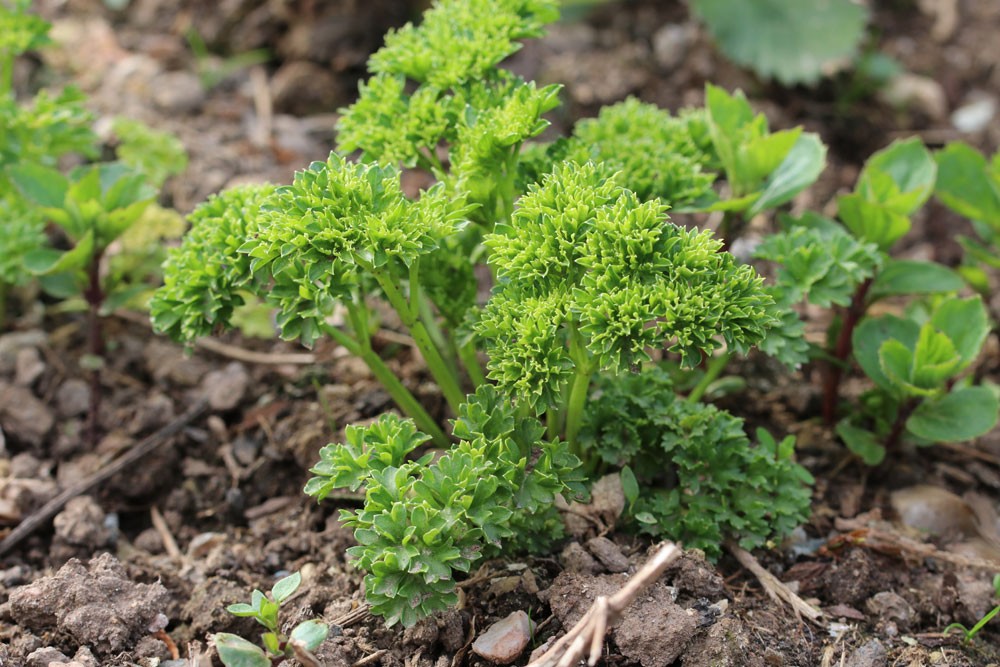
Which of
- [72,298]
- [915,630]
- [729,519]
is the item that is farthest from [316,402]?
[915,630]

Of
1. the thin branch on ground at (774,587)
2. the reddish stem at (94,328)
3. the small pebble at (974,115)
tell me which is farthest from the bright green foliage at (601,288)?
the small pebble at (974,115)

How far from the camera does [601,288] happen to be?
2090 mm

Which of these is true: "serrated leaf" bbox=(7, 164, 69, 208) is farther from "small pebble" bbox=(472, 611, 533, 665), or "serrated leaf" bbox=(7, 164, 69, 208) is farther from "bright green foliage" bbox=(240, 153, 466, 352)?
"small pebble" bbox=(472, 611, 533, 665)

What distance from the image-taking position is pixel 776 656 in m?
2.27

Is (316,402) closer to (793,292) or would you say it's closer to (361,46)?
(793,292)

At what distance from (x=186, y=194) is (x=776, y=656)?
2.76 m

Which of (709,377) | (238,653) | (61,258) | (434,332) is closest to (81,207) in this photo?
(61,258)

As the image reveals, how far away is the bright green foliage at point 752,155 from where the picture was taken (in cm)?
A: 275

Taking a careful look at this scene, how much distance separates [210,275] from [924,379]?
1.94 m

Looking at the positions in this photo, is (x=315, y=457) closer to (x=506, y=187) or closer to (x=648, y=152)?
(x=506, y=187)

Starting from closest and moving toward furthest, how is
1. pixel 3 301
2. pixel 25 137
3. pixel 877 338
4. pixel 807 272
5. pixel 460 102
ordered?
pixel 460 102
pixel 807 272
pixel 877 338
pixel 25 137
pixel 3 301

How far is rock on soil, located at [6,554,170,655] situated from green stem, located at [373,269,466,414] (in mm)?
884

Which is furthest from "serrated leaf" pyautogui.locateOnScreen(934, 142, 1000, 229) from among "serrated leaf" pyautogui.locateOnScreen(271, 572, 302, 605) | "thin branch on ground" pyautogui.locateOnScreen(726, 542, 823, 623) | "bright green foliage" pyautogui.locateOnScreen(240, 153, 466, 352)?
"serrated leaf" pyautogui.locateOnScreen(271, 572, 302, 605)

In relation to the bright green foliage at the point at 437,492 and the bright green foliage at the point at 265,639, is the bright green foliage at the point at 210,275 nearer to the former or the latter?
the bright green foliage at the point at 437,492
